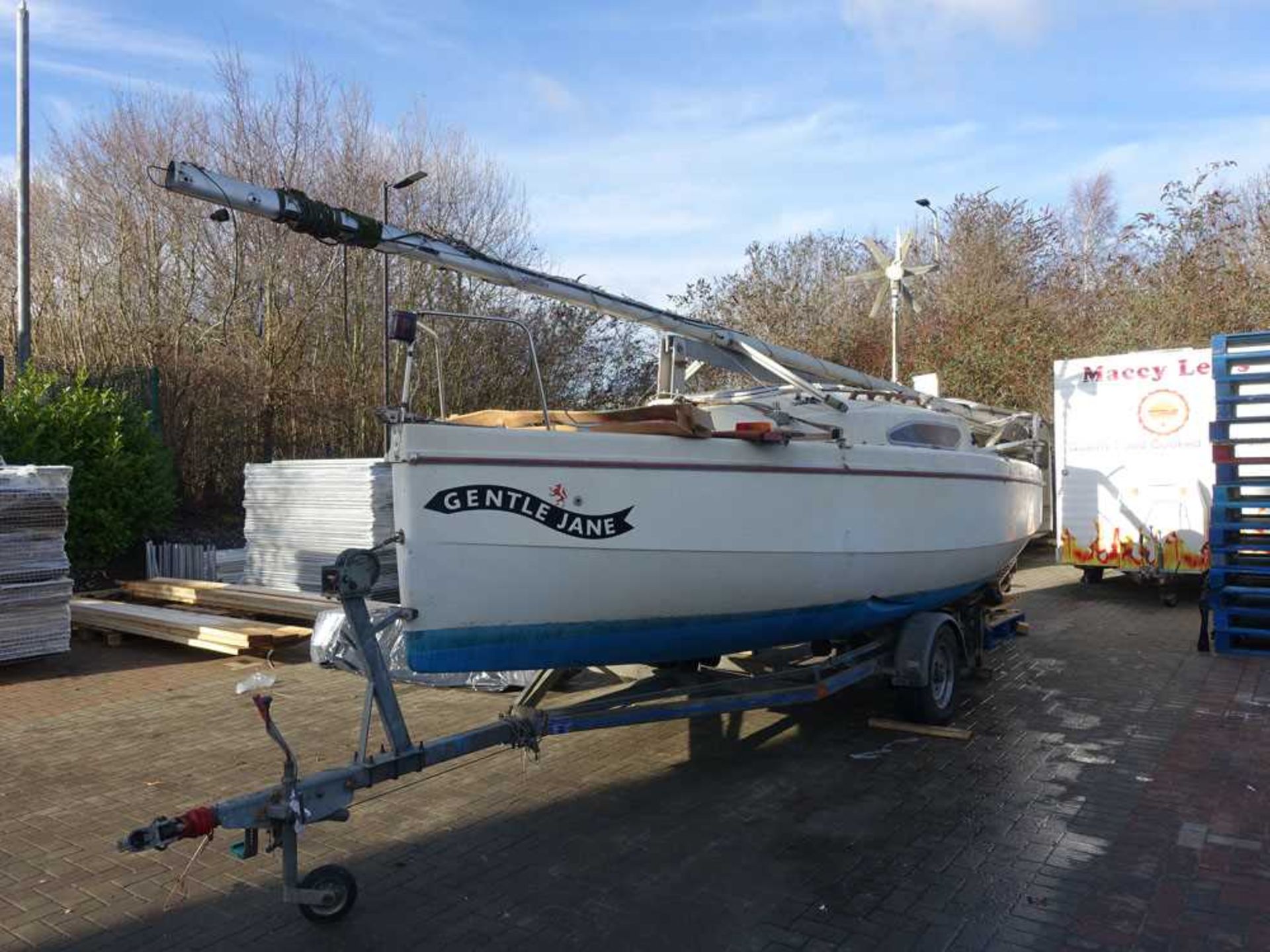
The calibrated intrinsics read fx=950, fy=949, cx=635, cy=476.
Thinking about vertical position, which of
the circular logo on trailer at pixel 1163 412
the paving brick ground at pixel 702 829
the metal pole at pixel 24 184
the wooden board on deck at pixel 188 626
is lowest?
the paving brick ground at pixel 702 829

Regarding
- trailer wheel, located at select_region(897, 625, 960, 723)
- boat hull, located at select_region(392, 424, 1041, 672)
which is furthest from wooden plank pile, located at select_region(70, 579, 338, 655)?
trailer wheel, located at select_region(897, 625, 960, 723)

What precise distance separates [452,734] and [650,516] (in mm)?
1639

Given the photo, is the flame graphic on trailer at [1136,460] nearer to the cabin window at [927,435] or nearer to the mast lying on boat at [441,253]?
the mast lying on boat at [441,253]

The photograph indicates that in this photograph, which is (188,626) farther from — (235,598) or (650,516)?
(650,516)

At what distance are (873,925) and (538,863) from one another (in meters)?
1.48

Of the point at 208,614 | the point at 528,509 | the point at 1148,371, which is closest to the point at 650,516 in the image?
the point at 528,509

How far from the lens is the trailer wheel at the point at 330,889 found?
3604 millimetres

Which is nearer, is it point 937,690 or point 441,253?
point 441,253

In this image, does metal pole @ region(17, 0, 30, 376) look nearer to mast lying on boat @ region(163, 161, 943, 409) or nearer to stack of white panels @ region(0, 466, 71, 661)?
stack of white panels @ region(0, 466, 71, 661)

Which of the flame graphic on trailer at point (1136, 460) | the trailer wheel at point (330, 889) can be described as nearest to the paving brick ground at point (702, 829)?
the trailer wheel at point (330, 889)

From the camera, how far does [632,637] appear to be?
4.86 m

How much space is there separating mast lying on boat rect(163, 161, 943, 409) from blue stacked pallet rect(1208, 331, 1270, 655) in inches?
113

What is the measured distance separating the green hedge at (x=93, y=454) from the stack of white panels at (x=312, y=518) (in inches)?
53.9

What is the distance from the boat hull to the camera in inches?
163
